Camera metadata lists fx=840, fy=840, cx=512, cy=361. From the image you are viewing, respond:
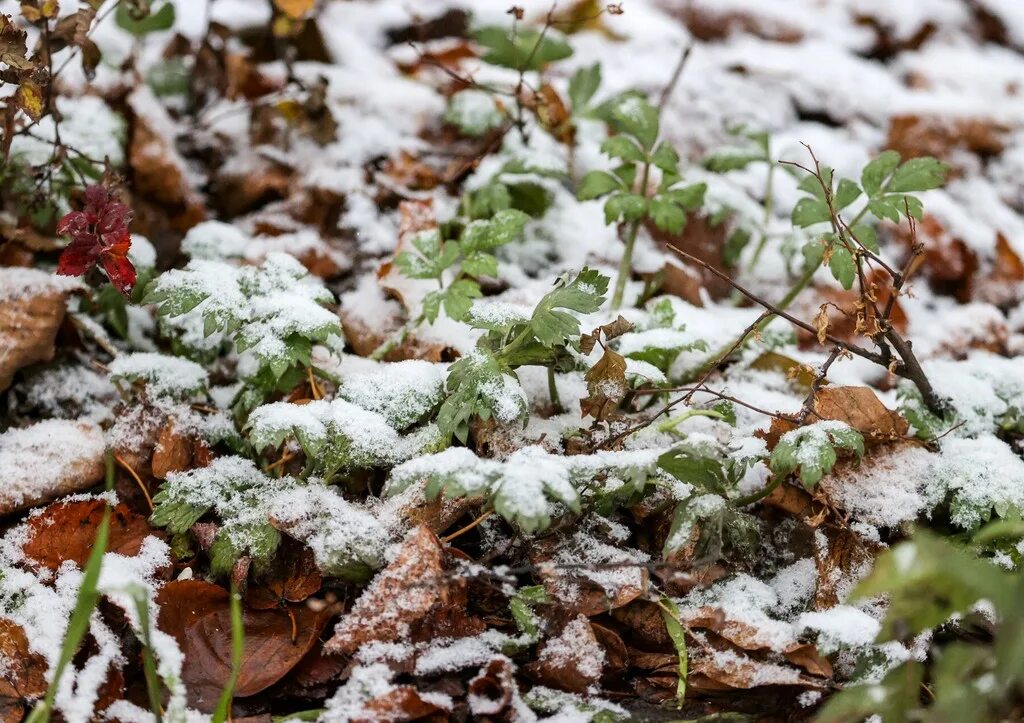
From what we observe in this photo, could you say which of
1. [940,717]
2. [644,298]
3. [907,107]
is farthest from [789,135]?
[940,717]

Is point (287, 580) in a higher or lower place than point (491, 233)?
lower

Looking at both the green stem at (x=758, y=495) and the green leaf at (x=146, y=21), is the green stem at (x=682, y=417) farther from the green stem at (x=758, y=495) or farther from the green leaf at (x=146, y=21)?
the green leaf at (x=146, y=21)

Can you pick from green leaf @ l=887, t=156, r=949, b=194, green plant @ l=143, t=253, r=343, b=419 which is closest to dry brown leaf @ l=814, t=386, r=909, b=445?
green leaf @ l=887, t=156, r=949, b=194

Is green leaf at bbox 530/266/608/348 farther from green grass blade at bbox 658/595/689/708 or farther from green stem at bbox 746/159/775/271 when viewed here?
green stem at bbox 746/159/775/271

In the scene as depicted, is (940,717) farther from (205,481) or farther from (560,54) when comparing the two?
(560,54)

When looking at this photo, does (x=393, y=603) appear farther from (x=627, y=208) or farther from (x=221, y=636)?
(x=627, y=208)

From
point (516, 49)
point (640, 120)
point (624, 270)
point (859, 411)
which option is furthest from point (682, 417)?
point (516, 49)

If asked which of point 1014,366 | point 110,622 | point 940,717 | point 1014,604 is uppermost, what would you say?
point 1014,604
